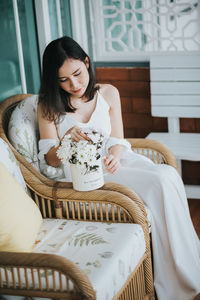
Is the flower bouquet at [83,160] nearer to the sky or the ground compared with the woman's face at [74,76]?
nearer to the ground

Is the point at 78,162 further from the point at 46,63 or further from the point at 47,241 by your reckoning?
the point at 46,63

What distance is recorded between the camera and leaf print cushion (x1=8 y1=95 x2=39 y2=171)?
2246 millimetres

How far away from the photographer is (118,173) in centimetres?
221

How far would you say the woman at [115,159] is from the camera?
6.75 feet

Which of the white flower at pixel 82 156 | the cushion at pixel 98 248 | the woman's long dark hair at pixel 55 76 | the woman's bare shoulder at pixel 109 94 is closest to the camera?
the cushion at pixel 98 248

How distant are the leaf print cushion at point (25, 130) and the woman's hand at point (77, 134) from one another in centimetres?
23

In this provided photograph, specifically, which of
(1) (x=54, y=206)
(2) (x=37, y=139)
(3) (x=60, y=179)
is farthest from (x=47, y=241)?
(2) (x=37, y=139)

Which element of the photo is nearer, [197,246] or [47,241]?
[47,241]

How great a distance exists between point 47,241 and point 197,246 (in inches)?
30.5

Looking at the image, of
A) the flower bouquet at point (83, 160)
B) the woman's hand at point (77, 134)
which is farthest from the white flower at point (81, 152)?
the woman's hand at point (77, 134)

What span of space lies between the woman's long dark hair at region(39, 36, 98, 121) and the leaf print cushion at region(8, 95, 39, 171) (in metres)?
0.11

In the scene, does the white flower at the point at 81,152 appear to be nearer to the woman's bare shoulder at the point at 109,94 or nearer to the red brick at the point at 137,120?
the woman's bare shoulder at the point at 109,94

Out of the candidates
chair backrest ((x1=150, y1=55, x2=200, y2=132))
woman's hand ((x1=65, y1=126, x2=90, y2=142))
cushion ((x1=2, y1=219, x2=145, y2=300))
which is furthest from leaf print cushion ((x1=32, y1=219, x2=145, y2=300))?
chair backrest ((x1=150, y1=55, x2=200, y2=132))

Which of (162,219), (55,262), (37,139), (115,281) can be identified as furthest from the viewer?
(37,139)
